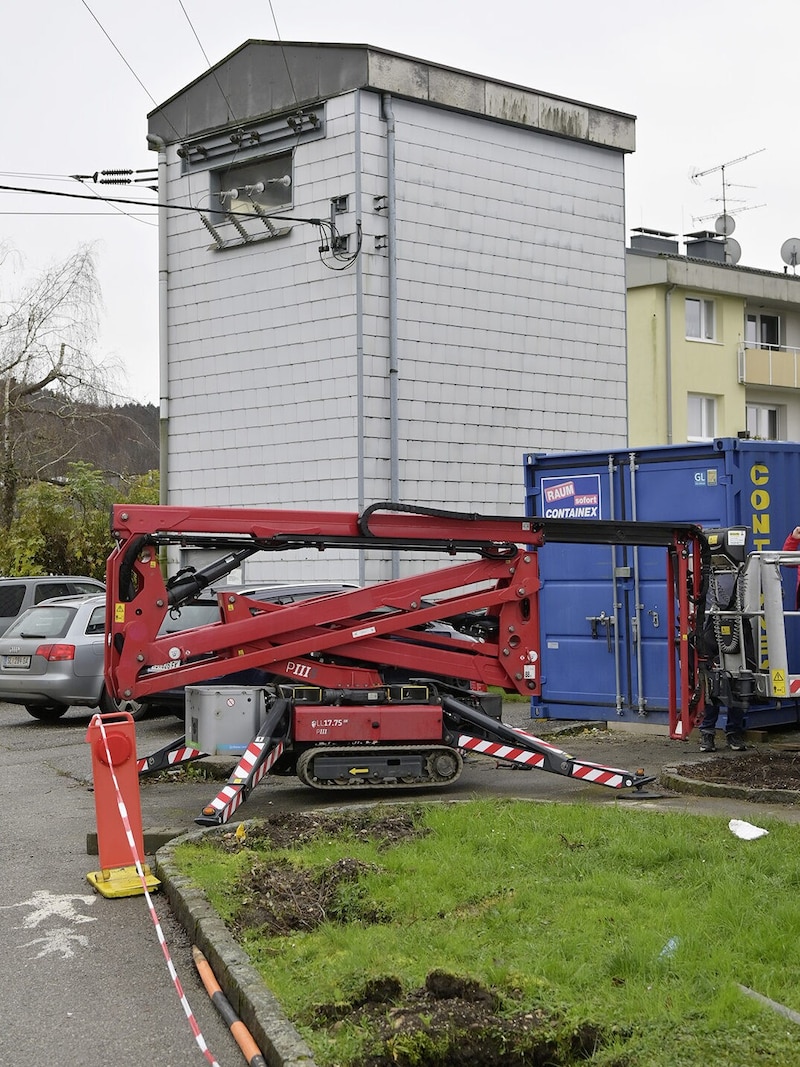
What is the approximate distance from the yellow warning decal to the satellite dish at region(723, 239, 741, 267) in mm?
36031

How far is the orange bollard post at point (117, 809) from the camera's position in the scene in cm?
827

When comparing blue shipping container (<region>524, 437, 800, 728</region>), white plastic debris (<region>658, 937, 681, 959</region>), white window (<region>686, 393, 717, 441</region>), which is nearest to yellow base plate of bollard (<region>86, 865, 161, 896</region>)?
white plastic debris (<region>658, 937, 681, 959</region>)

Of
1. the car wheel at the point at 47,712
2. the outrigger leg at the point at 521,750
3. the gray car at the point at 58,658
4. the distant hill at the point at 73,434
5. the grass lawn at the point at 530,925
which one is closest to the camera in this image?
the grass lawn at the point at 530,925

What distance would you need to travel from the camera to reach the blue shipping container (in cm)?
1334

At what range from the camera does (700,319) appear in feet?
127

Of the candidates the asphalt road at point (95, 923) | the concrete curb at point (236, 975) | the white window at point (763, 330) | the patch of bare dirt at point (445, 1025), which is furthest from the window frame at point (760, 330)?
the patch of bare dirt at point (445, 1025)

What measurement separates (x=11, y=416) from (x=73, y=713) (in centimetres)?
1388

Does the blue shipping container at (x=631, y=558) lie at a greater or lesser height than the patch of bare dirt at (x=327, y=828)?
greater

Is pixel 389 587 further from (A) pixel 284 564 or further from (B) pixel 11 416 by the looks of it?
(B) pixel 11 416

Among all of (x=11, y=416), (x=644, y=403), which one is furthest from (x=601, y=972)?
(x=644, y=403)

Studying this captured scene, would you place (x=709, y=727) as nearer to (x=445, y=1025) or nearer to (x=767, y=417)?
(x=445, y=1025)

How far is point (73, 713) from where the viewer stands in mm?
20562

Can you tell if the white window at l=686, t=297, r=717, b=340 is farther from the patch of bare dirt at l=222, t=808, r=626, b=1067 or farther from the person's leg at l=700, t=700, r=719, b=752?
the patch of bare dirt at l=222, t=808, r=626, b=1067

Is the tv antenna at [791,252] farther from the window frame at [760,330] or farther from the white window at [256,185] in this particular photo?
the white window at [256,185]
